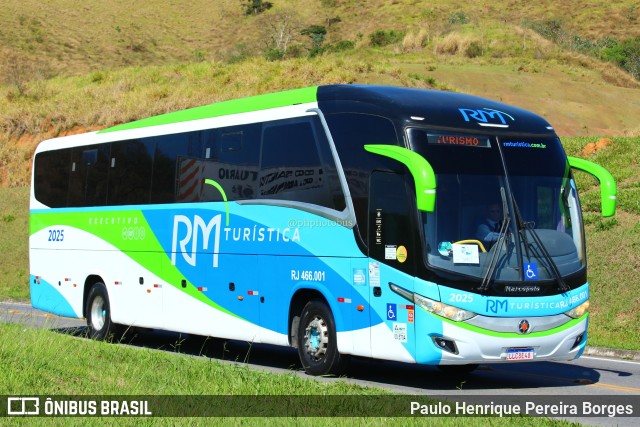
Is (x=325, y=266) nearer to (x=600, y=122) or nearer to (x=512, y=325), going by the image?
(x=512, y=325)

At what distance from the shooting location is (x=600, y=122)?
5394 centimetres

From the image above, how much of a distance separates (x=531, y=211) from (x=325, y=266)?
9.41 feet

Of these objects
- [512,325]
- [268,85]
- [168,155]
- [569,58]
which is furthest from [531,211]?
[569,58]

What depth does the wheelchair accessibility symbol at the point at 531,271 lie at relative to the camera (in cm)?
1296

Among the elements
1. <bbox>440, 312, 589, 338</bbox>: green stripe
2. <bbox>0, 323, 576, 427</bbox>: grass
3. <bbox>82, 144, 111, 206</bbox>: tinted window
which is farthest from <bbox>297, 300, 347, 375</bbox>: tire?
<bbox>82, 144, 111, 206</bbox>: tinted window

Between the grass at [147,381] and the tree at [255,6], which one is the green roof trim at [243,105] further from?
the tree at [255,6]

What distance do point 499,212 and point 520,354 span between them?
176 cm

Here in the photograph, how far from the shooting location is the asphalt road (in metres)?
12.7

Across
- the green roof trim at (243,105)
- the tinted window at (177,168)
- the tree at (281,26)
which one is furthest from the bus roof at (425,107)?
the tree at (281,26)

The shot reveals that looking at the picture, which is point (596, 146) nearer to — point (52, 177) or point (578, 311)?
point (52, 177)

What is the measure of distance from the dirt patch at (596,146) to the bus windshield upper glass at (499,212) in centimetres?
2090

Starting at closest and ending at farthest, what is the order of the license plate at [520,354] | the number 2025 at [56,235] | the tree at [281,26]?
the license plate at [520,354]
the number 2025 at [56,235]
the tree at [281,26]

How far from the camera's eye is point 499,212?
13.0m

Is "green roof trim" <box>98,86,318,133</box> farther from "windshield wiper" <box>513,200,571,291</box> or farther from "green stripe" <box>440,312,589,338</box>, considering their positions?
"green stripe" <box>440,312,589,338</box>
